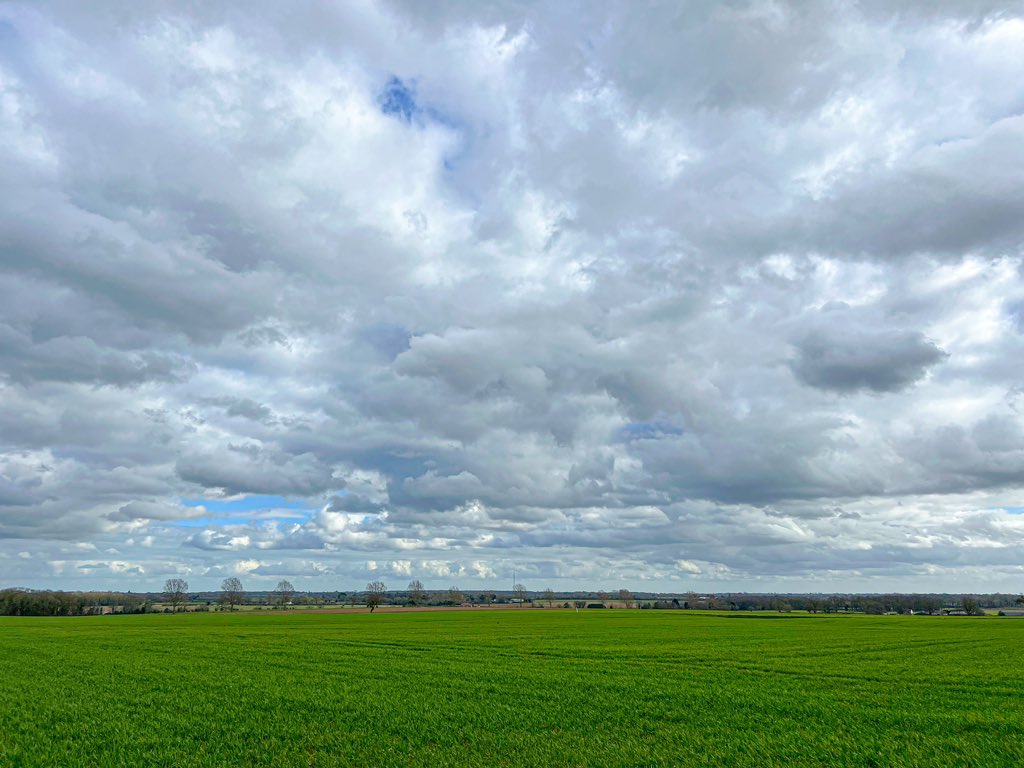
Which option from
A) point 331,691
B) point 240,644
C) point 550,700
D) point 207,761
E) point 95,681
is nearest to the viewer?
point 207,761

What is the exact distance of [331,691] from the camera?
32719 mm

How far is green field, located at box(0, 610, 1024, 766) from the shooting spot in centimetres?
2052

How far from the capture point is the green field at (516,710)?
2052 centimetres

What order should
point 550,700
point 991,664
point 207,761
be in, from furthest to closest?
point 991,664 → point 550,700 → point 207,761

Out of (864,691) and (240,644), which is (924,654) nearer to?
(864,691)

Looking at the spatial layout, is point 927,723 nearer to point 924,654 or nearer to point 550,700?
point 550,700

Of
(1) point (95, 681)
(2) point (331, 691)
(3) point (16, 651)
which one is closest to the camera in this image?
(2) point (331, 691)

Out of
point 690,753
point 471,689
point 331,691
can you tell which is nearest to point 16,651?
point 331,691

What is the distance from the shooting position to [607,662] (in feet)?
154

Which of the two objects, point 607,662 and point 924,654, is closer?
point 607,662

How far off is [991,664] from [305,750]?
47.0m

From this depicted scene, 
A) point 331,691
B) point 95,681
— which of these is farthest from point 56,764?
point 95,681

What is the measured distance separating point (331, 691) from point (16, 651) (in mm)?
47937

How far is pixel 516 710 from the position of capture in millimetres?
27422
